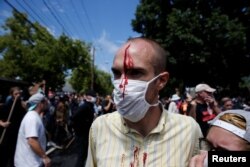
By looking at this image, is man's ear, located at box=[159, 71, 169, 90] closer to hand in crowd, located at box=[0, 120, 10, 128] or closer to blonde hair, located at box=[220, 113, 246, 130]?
blonde hair, located at box=[220, 113, 246, 130]

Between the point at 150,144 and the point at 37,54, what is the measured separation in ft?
130

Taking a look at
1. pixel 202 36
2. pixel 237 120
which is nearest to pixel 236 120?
pixel 237 120

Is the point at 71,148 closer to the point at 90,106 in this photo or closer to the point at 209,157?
the point at 90,106

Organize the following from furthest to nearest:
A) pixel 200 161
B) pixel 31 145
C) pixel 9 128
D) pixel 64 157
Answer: pixel 64 157, pixel 9 128, pixel 31 145, pixel 200 161

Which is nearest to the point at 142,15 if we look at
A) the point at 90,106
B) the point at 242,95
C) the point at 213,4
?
the point at 213,4

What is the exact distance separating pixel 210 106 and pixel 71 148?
6532 mm

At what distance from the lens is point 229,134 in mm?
1755

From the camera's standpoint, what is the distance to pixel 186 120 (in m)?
2.35

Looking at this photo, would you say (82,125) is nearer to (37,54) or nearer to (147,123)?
Result: (147,123)

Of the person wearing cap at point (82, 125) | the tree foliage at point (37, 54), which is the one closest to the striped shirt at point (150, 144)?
the person wearing cap at point (82, 125)

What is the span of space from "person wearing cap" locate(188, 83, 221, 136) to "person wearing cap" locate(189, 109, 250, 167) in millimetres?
4506

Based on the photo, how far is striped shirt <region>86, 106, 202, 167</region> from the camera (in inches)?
85.0

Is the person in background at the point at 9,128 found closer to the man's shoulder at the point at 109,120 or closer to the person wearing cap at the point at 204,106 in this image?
the person wearing cap at the point at 204,106

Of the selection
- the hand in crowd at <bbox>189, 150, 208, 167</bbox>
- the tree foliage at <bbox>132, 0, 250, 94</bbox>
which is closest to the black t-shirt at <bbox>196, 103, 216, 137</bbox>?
the hand in crowd at <bbox>189, 150, 208, 167</bbox>
